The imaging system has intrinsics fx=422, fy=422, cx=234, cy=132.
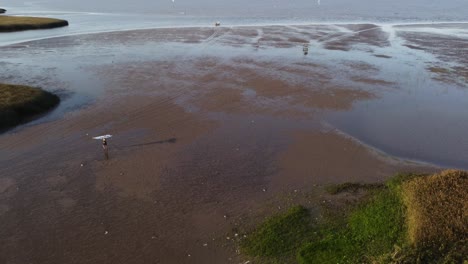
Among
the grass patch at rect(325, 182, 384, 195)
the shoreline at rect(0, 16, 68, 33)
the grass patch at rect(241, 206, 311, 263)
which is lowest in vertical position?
the grass patch at rect(241, 206, 311, 263)

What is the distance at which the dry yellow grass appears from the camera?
1167cm

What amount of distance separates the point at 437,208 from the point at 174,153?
1194 cm

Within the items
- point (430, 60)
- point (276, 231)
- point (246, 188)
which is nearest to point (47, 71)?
point (246, 188)

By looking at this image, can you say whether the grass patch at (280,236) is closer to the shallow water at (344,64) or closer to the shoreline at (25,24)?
the shallow water at (344,64)

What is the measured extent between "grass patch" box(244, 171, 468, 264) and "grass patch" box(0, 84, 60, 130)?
1694 centimetres

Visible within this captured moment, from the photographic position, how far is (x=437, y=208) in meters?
12.9

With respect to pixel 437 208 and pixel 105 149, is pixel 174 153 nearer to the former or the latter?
pixel 105 149

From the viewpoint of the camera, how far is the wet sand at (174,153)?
1425cm

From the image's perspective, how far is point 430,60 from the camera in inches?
1558

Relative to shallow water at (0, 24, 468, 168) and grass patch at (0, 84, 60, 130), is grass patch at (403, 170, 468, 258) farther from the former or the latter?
grass patch at (0, 84, 60, 130)

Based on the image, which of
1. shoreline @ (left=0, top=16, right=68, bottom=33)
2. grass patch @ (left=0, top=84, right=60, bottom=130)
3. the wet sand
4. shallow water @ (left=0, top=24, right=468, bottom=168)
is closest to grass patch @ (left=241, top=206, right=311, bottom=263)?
the wet sand

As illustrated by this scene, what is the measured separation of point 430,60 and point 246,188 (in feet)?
98.4

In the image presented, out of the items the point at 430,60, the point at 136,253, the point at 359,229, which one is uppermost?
the point at 430,60

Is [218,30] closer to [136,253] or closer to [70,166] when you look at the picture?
[70,166]
